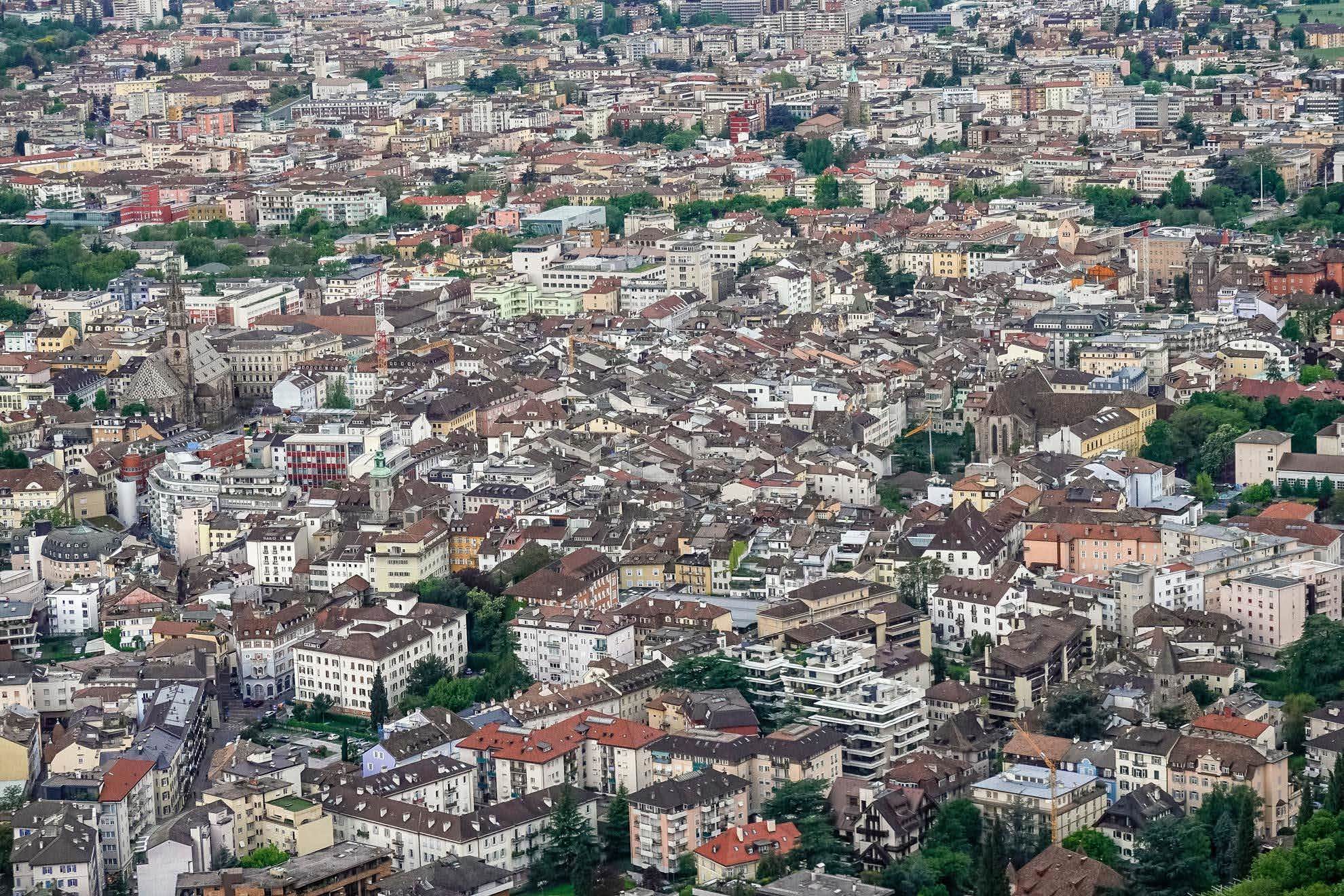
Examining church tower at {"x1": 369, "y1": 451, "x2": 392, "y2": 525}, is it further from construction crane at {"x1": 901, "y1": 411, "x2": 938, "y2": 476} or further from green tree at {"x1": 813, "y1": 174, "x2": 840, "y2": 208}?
green tree at {"x1": 813, "y1": 174, "x2": 840, "y2": 208}

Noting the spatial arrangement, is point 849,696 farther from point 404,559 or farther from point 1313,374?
point 1313,374

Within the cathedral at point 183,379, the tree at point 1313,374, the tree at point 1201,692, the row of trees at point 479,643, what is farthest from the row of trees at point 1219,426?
the cathedral at point 183,379

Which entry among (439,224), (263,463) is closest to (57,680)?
(263,463)

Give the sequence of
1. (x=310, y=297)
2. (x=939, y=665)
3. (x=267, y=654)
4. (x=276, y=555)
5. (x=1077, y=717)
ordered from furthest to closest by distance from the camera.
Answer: (x=310, y=297) < (x=276, y=555) < (x=267, y=654) < (x=939, y=665) < (x=1077, y=717)

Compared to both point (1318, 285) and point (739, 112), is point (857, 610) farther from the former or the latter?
point (739, 112)

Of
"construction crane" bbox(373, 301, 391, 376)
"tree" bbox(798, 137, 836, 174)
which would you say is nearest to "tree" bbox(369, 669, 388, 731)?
"construction crane" bbox(373, 301, 391, 376)

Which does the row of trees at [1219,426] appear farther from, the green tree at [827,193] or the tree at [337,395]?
the green tree at [827,193]

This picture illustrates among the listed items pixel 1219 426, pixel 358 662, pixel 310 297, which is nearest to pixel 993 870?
pixel 358 662
